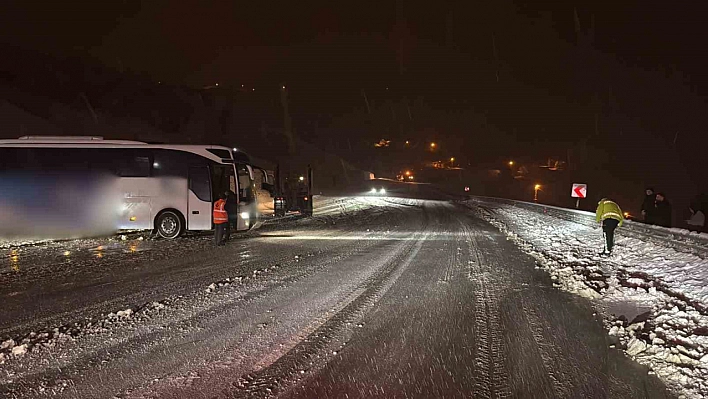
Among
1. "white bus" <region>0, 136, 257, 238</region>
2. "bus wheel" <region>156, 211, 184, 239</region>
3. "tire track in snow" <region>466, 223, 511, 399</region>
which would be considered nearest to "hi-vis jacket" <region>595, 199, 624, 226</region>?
"tire track in snow" <region>466, 223, 511, 399</region>

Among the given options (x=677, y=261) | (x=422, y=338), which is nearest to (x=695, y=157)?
(x=677, y=261)

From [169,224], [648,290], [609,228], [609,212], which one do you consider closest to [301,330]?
[648,290]

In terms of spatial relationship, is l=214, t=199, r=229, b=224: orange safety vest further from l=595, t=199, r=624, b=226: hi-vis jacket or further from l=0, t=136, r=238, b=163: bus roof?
l=595, t=199, r=624, b=226: hi-vis jacket

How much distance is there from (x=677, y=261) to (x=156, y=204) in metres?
15.7

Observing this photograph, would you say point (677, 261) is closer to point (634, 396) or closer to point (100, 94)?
point (634, 396)

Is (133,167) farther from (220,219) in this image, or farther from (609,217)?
(609,217)

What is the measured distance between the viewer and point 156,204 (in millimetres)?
16625

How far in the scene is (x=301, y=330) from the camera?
21.0ft

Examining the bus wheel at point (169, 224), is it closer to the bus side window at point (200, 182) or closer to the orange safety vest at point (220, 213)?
the bus side window at point (200, 182)

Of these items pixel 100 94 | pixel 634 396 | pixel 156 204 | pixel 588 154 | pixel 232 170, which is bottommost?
pixel 634 396

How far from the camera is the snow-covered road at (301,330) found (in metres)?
4.74

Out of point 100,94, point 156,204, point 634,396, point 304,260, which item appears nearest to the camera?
point 634,396

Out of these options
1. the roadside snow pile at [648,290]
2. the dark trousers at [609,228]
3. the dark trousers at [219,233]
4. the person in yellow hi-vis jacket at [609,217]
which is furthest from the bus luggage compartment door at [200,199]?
the dark trousers at [609,228]

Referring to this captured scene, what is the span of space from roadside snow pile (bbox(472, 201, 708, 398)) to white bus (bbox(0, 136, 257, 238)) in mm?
11382
